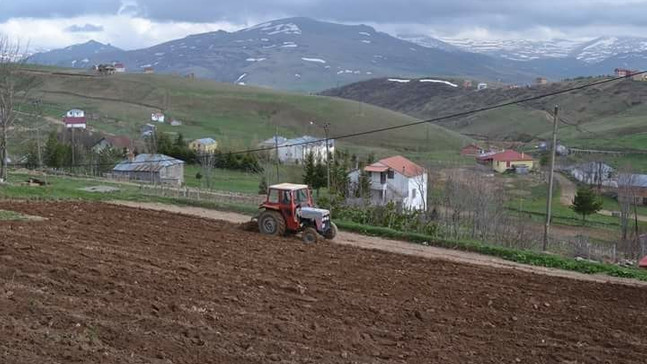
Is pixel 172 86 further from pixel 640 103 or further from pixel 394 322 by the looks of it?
pixel 394 322

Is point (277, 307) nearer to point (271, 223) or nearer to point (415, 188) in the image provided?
point (271, 223)

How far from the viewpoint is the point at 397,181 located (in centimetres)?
5650

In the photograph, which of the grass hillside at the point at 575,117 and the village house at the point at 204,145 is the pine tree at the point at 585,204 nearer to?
the village house at the point at 204,145

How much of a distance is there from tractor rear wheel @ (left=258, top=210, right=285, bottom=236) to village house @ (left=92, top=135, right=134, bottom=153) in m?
54.3

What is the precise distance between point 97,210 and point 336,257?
1014 cm

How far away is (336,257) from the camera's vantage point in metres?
17.6

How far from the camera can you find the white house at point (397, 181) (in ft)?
183

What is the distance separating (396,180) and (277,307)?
150ft

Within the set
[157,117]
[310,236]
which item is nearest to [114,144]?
[157,117]

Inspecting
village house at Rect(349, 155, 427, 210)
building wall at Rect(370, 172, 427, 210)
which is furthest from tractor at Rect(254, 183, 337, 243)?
building wall at Rect(370, 172, 427, 210)

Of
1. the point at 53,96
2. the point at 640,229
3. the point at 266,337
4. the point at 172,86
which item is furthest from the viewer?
the point at 172,86

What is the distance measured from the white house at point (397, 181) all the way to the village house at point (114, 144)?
30.5m

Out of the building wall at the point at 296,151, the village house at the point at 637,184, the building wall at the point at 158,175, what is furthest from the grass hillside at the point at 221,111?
the village house at the point at 637,184

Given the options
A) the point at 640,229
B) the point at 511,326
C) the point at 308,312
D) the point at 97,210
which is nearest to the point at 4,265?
the point at 308,312
